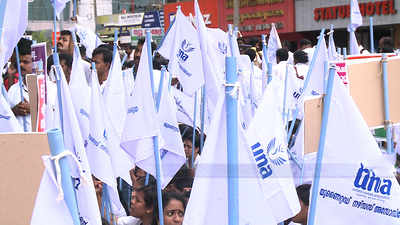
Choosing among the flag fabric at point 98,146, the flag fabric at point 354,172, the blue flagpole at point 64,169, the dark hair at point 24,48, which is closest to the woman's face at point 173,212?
the flag fabric at point 98,146

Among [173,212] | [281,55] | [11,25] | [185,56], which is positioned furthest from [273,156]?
[281,55]

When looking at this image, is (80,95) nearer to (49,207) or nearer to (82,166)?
(82,166)

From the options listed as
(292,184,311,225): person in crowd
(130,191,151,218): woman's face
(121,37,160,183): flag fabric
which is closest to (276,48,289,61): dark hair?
(121,37,160,183): flag fabric

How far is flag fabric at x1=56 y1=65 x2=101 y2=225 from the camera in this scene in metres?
2.07

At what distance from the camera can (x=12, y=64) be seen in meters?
4.92

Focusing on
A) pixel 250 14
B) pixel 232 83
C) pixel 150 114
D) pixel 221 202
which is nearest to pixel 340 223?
pixel 221 202

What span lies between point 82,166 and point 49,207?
0.58m

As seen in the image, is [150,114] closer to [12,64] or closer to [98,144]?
[98,144]

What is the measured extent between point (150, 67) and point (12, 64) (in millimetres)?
1914

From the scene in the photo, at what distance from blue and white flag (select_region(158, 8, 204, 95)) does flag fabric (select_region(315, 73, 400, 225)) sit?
2117 millimetres

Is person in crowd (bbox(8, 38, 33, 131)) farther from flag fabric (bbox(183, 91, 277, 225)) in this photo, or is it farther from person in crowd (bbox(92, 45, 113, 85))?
flag fabric (bbox(183, 91, 277, 225))

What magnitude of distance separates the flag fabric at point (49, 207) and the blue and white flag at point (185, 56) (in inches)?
105

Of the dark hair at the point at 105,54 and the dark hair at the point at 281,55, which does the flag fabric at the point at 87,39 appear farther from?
the dark hair at the point at 281,55

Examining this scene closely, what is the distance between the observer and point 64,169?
168cm
